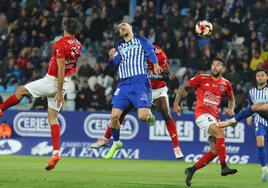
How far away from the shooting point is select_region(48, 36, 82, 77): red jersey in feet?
43.8

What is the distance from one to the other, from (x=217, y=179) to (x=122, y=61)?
2.77 metres

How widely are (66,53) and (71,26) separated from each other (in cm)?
46

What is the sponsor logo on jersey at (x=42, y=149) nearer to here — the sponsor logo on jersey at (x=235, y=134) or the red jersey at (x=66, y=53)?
the sponsor logo on jersey at (x=235, y=134)

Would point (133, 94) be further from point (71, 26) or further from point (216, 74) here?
point (71, 26)

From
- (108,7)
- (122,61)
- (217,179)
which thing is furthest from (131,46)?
(108,7)

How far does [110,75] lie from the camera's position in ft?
83.0

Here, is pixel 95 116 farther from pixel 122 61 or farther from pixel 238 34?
pixel 122 61

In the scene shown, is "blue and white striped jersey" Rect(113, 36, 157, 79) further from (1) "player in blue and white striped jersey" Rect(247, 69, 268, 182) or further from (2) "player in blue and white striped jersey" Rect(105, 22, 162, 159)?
(1) "player in blue and white striped jersey" Rect(247, 69, 268, 182)

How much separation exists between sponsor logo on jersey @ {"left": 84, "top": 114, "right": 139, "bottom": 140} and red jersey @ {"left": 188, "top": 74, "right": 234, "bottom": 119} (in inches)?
321

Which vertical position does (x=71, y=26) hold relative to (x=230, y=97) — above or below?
above

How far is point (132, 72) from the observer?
46.6ft

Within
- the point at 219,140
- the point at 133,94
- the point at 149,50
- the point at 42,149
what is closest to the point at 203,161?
the point at 219,140

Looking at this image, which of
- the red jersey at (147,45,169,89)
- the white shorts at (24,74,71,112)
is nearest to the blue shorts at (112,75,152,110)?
the red jersey at (147,45,169,89)

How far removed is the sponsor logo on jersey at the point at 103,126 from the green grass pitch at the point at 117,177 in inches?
148
